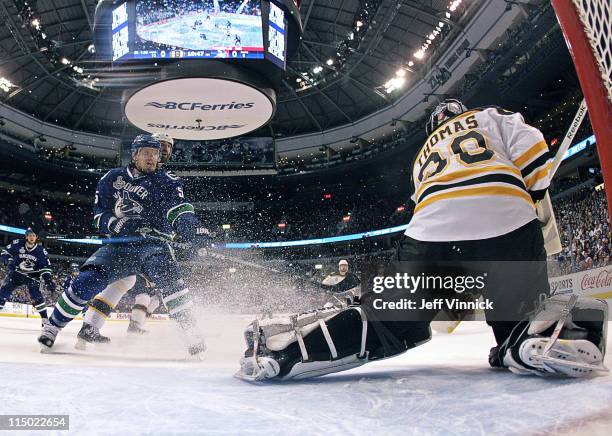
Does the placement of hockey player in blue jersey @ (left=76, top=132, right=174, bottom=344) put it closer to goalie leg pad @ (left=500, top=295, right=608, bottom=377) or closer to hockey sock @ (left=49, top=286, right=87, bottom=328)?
hockey sock @ (left=49, top=286, right=87, bottom=328)

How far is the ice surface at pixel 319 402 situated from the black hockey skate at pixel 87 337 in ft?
4.90

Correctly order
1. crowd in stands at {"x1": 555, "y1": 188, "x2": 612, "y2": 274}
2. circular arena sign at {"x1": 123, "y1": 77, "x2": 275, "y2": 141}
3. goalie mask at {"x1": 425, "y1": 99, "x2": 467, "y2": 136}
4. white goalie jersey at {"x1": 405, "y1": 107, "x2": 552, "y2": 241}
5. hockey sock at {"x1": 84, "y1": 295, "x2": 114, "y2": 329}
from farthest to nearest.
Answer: circular arena sign at {"x1": 123, "y1": 77, "x2": 275, "y2": 141} → crowd in stands at {"x1": 555, "y1": 188, "x2": 612, "y2": 274} → hockey sock at {"x1": 84, "y1": 295, "x2": 114, "y2": 329} → goalie mask at {"x1": 425, "y1": 99, "x2": 467, "y2": 136} → white goalie jersey at {"x1": 405, "y1": 107, "x2": 552, "y2": 241}

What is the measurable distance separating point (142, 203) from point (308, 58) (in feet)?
53.8

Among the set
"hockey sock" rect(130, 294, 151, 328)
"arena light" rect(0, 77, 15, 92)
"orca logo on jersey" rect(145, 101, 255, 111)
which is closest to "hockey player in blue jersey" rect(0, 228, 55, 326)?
"hockey sock" rect(130, 294, 151, 328)

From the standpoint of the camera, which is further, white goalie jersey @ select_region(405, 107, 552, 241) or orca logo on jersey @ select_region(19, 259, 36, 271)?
orca logo on jersey @ select_region(19, 259, 36, 271)

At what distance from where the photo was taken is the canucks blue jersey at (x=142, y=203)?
293 centimetres

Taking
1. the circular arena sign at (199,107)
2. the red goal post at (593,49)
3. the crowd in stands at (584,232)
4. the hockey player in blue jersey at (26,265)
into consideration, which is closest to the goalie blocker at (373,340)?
the red goal post at (593,49)

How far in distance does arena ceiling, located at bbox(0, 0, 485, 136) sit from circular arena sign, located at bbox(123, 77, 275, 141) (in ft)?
19.9

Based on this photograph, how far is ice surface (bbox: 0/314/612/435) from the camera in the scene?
3.02ft

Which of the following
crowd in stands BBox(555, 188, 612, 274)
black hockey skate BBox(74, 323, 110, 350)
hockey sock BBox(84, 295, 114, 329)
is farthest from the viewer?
crowd in stands BBox(555, 188, 612, 274)

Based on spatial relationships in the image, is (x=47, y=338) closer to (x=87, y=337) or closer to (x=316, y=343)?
(x=87, y=337)

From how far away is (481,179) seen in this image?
166 centimetres

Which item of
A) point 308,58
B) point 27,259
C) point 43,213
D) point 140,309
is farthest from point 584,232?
point 43,213

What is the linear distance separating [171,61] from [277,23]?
7.16ft
